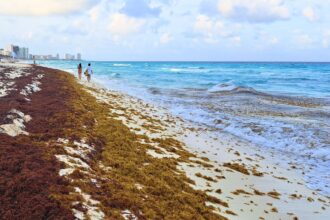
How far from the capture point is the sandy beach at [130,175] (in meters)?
4.89

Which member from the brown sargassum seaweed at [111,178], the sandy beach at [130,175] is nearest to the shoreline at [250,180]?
the sandy beach at [130,175]

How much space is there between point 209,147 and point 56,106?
5.84 meters

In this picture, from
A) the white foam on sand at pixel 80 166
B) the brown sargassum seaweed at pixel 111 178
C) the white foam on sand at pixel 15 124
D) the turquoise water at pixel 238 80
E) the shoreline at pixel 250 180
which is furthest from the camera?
the turquoise water at pixel 238 80

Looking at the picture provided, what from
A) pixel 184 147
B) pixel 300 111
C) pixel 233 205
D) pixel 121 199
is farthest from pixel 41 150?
pixel 300 111

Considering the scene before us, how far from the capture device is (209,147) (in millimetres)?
10758

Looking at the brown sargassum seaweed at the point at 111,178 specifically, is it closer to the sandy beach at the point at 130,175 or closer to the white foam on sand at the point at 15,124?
the sandy beach at the point at 130,175

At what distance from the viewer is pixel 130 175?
670 cm

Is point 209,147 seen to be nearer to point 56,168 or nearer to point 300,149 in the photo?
point 300,149

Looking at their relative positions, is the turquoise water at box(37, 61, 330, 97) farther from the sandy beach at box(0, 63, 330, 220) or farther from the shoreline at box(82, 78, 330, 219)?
the sandy beach at box(0, 63, 330, 220)

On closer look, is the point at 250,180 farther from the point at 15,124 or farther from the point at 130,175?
the point at 15,124

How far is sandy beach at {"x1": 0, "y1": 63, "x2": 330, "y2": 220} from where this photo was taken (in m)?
4.89

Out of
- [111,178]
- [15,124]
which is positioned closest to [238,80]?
[15,124]

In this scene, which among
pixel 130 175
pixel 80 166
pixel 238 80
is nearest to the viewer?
pixel 80 166

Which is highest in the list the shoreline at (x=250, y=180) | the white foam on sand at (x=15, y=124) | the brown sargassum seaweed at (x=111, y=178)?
the white foam on sand at (x=15, y=124)
